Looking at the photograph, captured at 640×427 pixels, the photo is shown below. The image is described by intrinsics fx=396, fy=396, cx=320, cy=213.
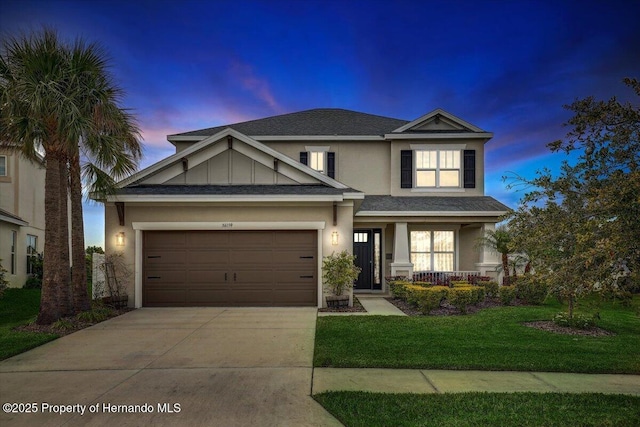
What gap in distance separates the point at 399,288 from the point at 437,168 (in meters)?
6.58

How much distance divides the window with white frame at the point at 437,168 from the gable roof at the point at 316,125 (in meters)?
2.18

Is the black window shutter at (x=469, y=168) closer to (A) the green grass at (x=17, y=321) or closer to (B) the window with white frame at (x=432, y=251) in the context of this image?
(B) the window with white frame at (x=432, y=251)

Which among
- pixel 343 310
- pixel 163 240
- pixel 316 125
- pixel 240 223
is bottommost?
pixel 343 310

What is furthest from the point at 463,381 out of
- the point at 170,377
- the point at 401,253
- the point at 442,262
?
the point at 442,262

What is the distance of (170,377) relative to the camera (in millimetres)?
5945

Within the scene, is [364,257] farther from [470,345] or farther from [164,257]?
[470,345]

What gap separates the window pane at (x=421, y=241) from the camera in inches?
680

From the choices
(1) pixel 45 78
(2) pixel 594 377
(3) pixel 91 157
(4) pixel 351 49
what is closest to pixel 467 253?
(4) pixel 351 49

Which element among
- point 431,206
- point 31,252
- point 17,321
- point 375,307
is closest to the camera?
point 17,321

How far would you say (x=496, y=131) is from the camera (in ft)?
58.5

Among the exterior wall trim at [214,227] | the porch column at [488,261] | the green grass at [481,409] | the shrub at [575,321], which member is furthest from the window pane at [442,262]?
the green grass at [481,409]

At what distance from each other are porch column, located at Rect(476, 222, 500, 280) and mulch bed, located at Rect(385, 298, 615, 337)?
209 cm

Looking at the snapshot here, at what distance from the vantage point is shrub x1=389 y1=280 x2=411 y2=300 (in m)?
13.2

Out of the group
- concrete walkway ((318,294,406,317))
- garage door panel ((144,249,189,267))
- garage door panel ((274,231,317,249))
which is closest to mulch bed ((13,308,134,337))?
garage door panel ((144,249,189,267))
